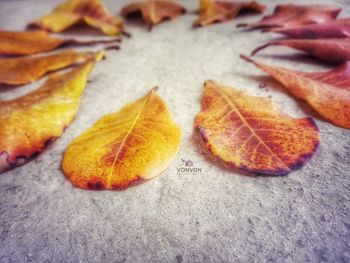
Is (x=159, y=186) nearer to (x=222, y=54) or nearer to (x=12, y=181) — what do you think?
(x=12, y=181)

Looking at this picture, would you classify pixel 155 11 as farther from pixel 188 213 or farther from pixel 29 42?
pixel 188 213

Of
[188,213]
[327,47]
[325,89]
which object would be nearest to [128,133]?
[188,213]

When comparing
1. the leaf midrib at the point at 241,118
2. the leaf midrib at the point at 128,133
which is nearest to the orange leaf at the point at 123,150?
the leaf midrib at the point at 128,133

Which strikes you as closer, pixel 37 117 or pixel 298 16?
pixel 37 117

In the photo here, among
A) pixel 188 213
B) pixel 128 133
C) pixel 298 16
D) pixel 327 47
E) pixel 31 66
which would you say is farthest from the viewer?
pixel 298 16

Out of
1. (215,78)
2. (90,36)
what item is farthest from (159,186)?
(90,36)

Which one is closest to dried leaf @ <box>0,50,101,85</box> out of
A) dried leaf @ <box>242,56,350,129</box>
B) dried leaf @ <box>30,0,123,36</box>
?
dried leaf @ <box>30,0,123,36</box>
